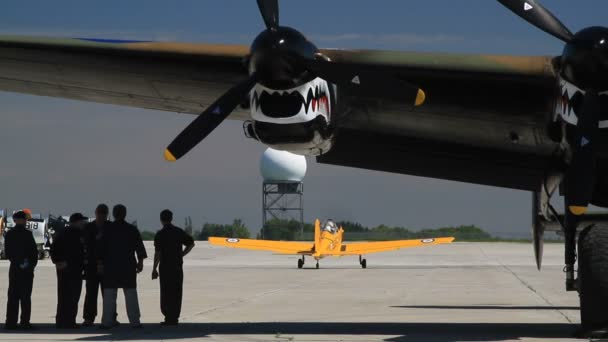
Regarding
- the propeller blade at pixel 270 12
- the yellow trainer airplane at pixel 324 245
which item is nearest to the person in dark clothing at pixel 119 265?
the propeller blade at pixel 270 12

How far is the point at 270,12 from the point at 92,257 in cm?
504

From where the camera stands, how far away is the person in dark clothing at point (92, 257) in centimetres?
1495

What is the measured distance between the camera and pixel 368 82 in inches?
478

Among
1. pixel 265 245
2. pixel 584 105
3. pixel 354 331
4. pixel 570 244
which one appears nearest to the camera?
pixel 584 105

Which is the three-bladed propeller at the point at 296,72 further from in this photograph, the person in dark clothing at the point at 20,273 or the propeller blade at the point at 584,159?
the person in dark clothing at the point at 20,273

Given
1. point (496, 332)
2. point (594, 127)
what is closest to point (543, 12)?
point (594, 127)

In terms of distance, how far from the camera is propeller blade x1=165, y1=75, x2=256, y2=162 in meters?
12.5

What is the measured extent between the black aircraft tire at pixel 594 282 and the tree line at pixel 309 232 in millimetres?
81462

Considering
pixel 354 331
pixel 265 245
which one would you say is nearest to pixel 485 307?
pixel 354 331

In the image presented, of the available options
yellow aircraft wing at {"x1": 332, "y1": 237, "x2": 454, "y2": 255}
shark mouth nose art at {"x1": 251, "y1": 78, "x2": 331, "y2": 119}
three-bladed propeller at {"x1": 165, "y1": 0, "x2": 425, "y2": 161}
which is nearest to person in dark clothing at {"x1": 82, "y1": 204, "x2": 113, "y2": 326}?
three-bladed propeller at {"x1": 165, "y1": 0, "x2": 425, "y2": 161}

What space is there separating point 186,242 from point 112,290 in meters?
1.37

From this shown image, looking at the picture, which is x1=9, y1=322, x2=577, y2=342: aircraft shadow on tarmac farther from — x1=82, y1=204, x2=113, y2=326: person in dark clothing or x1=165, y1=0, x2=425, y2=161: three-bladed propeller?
x1=165, y1=0, x2=425, y2=161: three-bladed propeller

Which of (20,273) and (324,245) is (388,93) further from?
(324,245)

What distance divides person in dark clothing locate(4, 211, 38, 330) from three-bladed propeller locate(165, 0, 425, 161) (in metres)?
3.59
